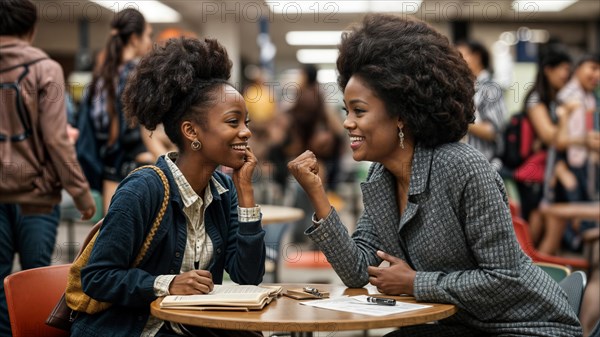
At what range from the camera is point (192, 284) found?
2.19 metres

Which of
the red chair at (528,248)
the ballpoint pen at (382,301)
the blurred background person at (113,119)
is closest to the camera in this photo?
the ballpoint pen at (382,301)

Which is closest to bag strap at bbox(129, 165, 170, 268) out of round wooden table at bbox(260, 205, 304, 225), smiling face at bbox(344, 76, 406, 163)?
smiling face at bbox(344, 76, 406, 163)

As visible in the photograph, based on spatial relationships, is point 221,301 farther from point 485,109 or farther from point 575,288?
point 485,109

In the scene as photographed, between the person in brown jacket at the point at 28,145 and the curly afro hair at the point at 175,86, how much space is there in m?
0.95

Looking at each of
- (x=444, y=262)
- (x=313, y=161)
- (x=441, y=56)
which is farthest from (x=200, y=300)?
(x=441, y=56)

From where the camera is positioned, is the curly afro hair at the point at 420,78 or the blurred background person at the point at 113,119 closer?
the curly afro hair at the point at 420,78

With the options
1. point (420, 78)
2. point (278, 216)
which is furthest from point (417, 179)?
point (278, 216)

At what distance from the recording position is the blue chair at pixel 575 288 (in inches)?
99.0

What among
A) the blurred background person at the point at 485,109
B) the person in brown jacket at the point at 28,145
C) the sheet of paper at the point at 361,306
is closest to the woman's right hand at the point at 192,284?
the sheet of paper at the point at 361,306

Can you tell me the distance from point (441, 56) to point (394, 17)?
243 mm

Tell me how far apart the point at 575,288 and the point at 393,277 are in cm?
68

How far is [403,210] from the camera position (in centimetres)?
250

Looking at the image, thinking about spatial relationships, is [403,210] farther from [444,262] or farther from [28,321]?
[28,321]

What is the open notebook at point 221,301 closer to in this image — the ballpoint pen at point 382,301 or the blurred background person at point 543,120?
the ballpoint pen at point 382,301
